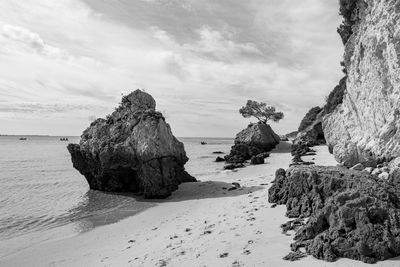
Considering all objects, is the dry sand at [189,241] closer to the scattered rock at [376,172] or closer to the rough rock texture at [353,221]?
the rough rock texture at [353,221]

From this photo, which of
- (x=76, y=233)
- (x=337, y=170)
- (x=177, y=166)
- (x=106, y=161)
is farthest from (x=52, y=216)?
(x=337, y=170)

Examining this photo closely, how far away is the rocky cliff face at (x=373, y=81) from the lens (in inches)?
645

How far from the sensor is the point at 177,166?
27.0 metres

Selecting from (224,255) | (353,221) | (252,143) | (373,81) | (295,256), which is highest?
(373,81)

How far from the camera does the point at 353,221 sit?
8859 mm

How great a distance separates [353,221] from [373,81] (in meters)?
13.0

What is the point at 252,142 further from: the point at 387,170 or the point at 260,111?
the point at 387,170

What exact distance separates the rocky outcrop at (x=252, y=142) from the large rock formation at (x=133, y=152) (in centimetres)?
2192

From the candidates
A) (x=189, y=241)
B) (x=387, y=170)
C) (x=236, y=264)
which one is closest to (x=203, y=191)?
(x=189, y=241)

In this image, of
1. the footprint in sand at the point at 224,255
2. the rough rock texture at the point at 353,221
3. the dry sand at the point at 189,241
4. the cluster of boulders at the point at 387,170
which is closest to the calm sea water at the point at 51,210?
the dry sand at the point at 189,241

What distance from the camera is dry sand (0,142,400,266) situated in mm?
10094

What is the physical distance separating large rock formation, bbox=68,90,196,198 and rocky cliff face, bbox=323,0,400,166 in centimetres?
1275

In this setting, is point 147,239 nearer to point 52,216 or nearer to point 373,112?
point 52,216

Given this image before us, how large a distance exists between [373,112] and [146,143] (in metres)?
15.2
